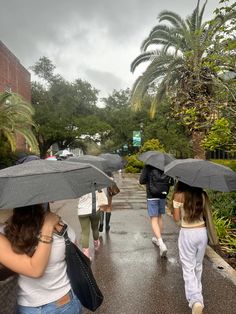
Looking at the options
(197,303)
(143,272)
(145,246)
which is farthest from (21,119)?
(197,303)

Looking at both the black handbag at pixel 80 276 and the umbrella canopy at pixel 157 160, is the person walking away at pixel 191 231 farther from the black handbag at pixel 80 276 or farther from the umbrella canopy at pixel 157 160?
the umbrella canopy at pixel 157 160

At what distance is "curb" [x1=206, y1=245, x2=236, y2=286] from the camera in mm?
5042

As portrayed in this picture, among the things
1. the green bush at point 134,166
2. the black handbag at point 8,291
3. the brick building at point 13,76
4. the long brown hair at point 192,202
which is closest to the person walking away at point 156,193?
the long brown hair at point 192,202

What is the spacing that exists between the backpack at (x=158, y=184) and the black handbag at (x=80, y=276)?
4.03 meters

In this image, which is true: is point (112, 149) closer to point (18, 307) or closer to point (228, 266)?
→ point (228, 266)

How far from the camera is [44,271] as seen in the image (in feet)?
6.79

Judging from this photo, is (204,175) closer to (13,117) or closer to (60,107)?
(13,117)

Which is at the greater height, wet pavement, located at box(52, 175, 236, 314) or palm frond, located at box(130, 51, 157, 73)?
palm frond, located at box(130, 51, 157, 73)

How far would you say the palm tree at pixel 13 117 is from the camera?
17.7 meters

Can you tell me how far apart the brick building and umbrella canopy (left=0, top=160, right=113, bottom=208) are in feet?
76.8

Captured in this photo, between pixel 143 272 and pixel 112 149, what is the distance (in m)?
33.1

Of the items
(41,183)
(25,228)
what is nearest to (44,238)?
(25,228)

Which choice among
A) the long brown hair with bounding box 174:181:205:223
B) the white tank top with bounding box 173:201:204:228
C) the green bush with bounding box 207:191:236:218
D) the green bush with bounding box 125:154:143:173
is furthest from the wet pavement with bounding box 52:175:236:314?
the green bush with bounding box 125:154:143:173

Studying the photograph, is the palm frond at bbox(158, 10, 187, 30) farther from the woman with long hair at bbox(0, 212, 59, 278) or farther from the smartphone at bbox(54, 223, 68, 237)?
the woman with long hair at bbox(0, 212, 59, 278)
